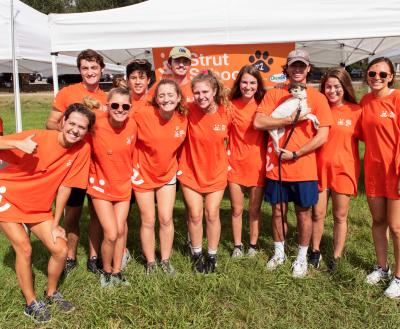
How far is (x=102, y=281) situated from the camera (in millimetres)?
3391

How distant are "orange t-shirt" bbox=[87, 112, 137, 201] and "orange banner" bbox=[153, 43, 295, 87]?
58.8 inches

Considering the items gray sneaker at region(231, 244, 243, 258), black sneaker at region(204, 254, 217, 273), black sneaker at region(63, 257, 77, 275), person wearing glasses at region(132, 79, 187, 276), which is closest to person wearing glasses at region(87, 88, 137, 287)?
person wearing glasses at region(132, 79, 187, 276)

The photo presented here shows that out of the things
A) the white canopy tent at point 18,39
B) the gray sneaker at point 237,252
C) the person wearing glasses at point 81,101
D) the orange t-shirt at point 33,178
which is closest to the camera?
the orange t-shirt at point 33,178

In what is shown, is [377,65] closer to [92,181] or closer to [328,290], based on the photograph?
[328,290]

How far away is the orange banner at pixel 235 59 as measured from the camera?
166 inches

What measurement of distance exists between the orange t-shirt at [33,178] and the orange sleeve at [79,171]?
0.17ft

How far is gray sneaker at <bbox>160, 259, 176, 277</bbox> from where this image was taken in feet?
11.4

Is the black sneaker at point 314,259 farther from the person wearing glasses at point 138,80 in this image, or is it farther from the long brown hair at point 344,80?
the person wearing glasses at point 138,80

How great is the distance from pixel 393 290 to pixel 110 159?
2.57 meters

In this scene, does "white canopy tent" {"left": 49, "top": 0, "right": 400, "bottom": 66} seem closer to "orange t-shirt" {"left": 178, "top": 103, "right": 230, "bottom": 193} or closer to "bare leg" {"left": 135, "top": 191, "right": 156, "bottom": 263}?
→ "orange t-shirt" {"left": 178, "top": 103, "right": 230, "bottom": 193}

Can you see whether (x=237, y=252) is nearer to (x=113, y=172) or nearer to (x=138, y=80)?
(x=113, y=172)

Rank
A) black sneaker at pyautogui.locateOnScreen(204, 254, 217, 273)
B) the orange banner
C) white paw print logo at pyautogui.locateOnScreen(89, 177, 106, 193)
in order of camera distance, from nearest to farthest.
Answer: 1. white paw print logo at pyautogui.locateOnScreen(89, 177, 106, 193)
2. black sneaker at pyautogui.locateOnScreen(204, 254, 217, 273)
3. the orange banner

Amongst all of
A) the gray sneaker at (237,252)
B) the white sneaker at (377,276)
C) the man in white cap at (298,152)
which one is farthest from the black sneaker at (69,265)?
the white sneaker at (377,276)

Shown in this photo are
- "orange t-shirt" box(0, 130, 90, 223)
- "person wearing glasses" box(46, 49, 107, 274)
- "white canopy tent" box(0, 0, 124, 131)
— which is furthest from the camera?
"white canopy tent" box(0, 0, 124, 131)
